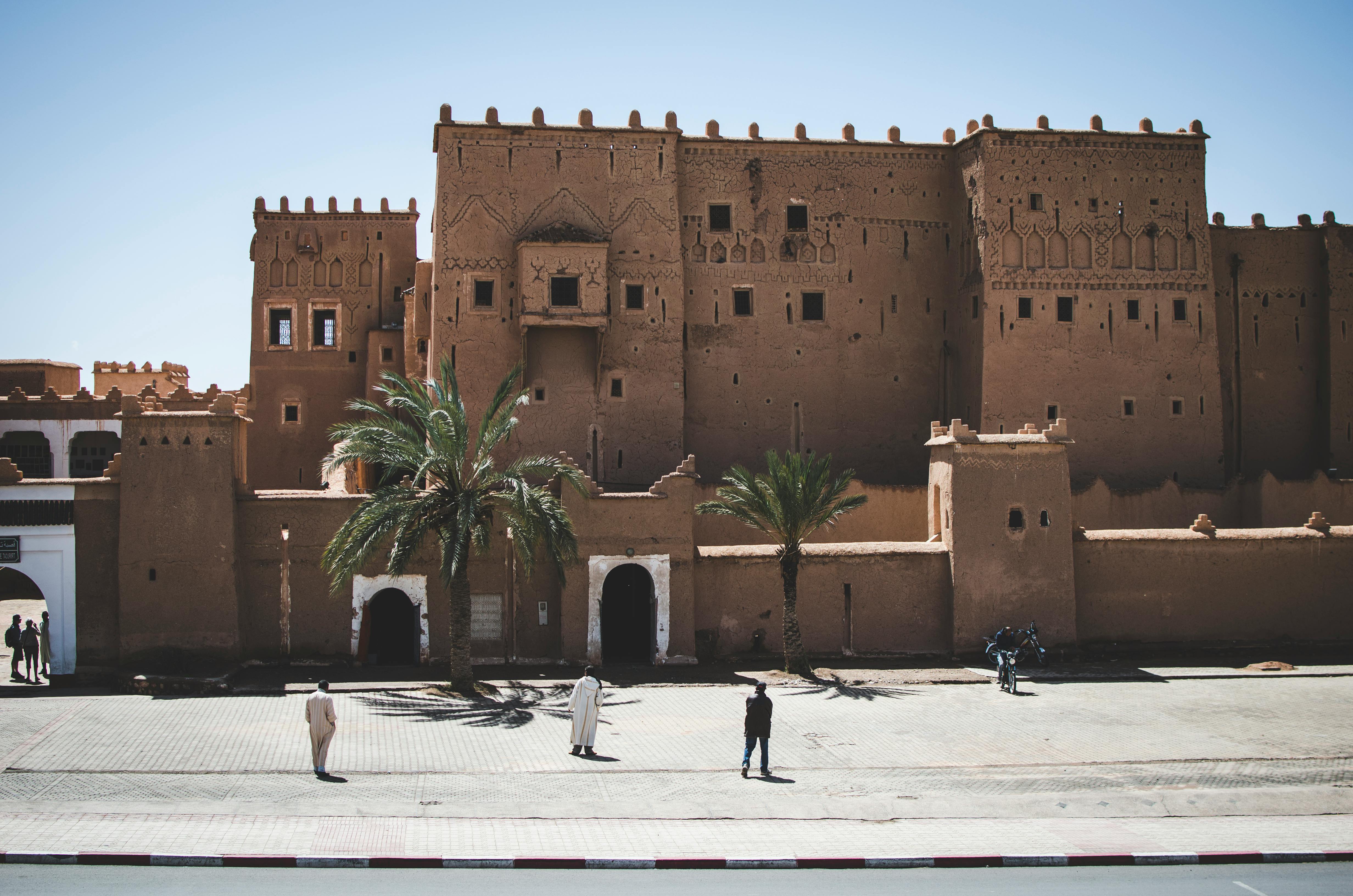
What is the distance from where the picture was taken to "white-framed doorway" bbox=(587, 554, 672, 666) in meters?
21.8

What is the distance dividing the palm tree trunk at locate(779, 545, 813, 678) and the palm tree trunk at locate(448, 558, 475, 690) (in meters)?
5.54

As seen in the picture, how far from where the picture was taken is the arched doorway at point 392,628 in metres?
23.0

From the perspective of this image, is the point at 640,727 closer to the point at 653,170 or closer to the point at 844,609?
the point at 844,609

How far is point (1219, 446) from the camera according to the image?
29.6 metres

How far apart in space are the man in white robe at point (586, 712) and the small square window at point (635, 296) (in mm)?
15137

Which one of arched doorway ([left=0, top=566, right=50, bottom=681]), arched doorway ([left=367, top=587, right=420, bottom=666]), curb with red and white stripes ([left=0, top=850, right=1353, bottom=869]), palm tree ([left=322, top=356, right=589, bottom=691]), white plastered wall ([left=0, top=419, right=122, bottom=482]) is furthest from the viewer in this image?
white plastered wall ([left=0, top=419, right=122, bottom=482])

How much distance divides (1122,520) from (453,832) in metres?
20.1

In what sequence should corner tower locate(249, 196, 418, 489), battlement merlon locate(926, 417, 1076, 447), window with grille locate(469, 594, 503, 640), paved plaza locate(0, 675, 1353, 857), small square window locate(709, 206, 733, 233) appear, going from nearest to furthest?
paved plaza locate(0, 675, 1353, 857), window with grille locate(469, 594, 503, 640), battlement merlon locate(926, 417, 1076, 447), small square window locate(709, 206, 733, 233), corner tower locate(249, 196, 418, 489)

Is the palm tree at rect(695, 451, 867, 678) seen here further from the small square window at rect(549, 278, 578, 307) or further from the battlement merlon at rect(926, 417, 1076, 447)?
the small square window at rect(549, 278, 578, 307)

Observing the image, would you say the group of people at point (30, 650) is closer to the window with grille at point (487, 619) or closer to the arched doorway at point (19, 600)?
the arched doorway at point (19, 600)

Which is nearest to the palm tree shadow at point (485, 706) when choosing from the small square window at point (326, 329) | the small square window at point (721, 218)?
the small square window at point (721, 218)

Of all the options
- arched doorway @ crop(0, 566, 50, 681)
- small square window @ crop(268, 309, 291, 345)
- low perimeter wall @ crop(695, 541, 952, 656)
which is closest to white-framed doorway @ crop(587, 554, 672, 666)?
low perimeter wall @ crop(695, 541, 952, 656)

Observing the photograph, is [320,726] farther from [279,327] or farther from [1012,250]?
[279,327]

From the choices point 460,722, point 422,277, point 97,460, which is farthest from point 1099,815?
point 97,460
